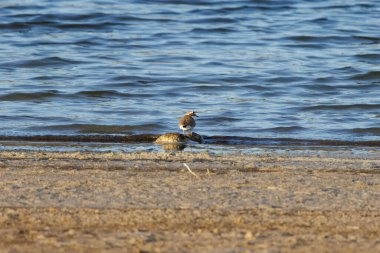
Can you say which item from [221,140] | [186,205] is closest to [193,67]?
[221,140]

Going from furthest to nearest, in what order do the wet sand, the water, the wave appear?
the water, the wave, the wet sand

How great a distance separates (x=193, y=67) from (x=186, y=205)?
39.9ft

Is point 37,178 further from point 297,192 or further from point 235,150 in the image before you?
point 235,150

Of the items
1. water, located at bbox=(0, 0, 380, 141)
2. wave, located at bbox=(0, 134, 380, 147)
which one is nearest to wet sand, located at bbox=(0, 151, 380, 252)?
wave, located at bbox=(0, 134, 380, 147)

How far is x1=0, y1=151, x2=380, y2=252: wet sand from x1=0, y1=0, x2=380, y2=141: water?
3.73m

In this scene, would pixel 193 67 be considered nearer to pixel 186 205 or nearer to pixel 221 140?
pixel 221 140

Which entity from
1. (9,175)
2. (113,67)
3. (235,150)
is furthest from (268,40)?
(9,175)

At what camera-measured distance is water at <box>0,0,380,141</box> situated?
14.1 m

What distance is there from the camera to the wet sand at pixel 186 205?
6340 millimetres

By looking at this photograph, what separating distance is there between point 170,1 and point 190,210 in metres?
21.9

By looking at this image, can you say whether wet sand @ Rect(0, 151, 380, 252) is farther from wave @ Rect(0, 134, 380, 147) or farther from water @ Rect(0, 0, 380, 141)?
water @ Rect(0, 0, 380, 141)

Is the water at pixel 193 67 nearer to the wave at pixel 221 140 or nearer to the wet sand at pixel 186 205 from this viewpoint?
the wave at pixel 221 140

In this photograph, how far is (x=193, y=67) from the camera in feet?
63.8

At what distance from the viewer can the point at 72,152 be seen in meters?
10.7
